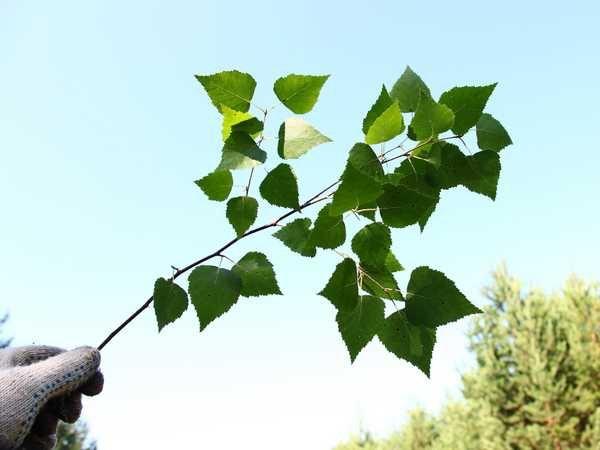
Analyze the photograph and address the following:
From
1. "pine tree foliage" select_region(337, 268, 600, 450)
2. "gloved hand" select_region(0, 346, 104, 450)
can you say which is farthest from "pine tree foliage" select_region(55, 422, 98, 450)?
"gloved hand" select_region(0, 346, 104, 450)

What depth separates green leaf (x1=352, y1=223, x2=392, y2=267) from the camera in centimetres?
57

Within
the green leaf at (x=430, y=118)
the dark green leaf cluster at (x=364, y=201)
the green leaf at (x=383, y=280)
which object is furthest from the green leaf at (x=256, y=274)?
the green leaf at (x=430, y=118)

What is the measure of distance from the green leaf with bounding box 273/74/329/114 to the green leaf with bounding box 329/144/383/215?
113mm

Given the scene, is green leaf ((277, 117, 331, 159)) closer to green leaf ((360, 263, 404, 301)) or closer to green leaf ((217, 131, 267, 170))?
green leaf ((217, 131, 267, 170))

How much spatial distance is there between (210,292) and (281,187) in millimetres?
142

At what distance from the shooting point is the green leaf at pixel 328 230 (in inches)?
21.8

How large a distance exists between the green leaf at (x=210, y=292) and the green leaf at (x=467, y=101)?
11.9 inches

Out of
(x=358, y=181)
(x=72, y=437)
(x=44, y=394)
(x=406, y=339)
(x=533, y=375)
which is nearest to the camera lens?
(x=358, y=181)

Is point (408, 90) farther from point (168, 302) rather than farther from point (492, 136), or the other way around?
point (168, 302)

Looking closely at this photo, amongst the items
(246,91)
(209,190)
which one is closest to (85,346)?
(209,190)

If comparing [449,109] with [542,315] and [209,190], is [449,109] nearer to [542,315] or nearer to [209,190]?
[209,190]

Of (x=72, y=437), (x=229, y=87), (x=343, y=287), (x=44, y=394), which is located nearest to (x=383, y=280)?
(x=343, y=287)

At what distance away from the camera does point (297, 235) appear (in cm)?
60

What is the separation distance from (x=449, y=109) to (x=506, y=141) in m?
0.10
